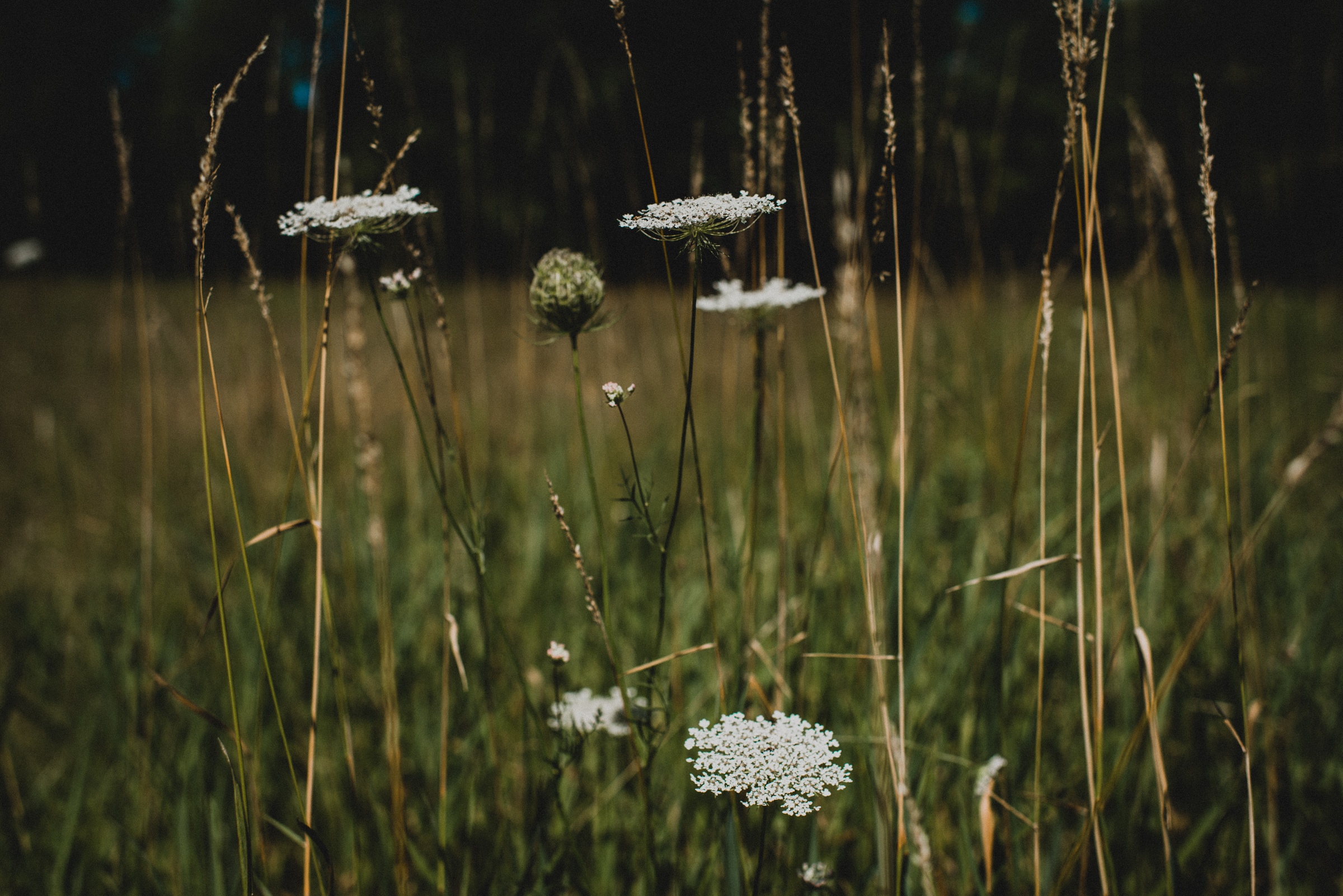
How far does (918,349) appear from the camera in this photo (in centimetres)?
361

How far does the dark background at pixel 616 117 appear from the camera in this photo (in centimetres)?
151

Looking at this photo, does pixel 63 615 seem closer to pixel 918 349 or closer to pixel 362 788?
pixel 362 788

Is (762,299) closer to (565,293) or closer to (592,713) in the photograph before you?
(565,293)

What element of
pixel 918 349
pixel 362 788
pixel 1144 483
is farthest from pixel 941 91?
pixel 362 788

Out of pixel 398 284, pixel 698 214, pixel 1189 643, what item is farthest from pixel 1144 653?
pixel 398 284

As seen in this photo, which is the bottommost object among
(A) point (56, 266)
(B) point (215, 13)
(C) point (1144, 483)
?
(C) point (1144, 483)

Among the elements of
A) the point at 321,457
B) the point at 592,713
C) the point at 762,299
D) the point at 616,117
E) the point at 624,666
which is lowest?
the point at 624,666

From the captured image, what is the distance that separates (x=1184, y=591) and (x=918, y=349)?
84.7 inches

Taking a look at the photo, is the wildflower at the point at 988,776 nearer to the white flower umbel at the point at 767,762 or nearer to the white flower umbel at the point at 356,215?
the white flower umbel at the point at 767,762

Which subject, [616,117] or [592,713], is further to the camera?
[616,117]

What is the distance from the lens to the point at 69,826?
1051mm

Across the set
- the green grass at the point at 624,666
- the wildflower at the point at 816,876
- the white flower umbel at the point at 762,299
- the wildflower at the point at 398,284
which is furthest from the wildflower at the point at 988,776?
the wildflower at the point at 398,284

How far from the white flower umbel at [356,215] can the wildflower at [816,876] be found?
2.49 ft

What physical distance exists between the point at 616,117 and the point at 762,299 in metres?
0.84
